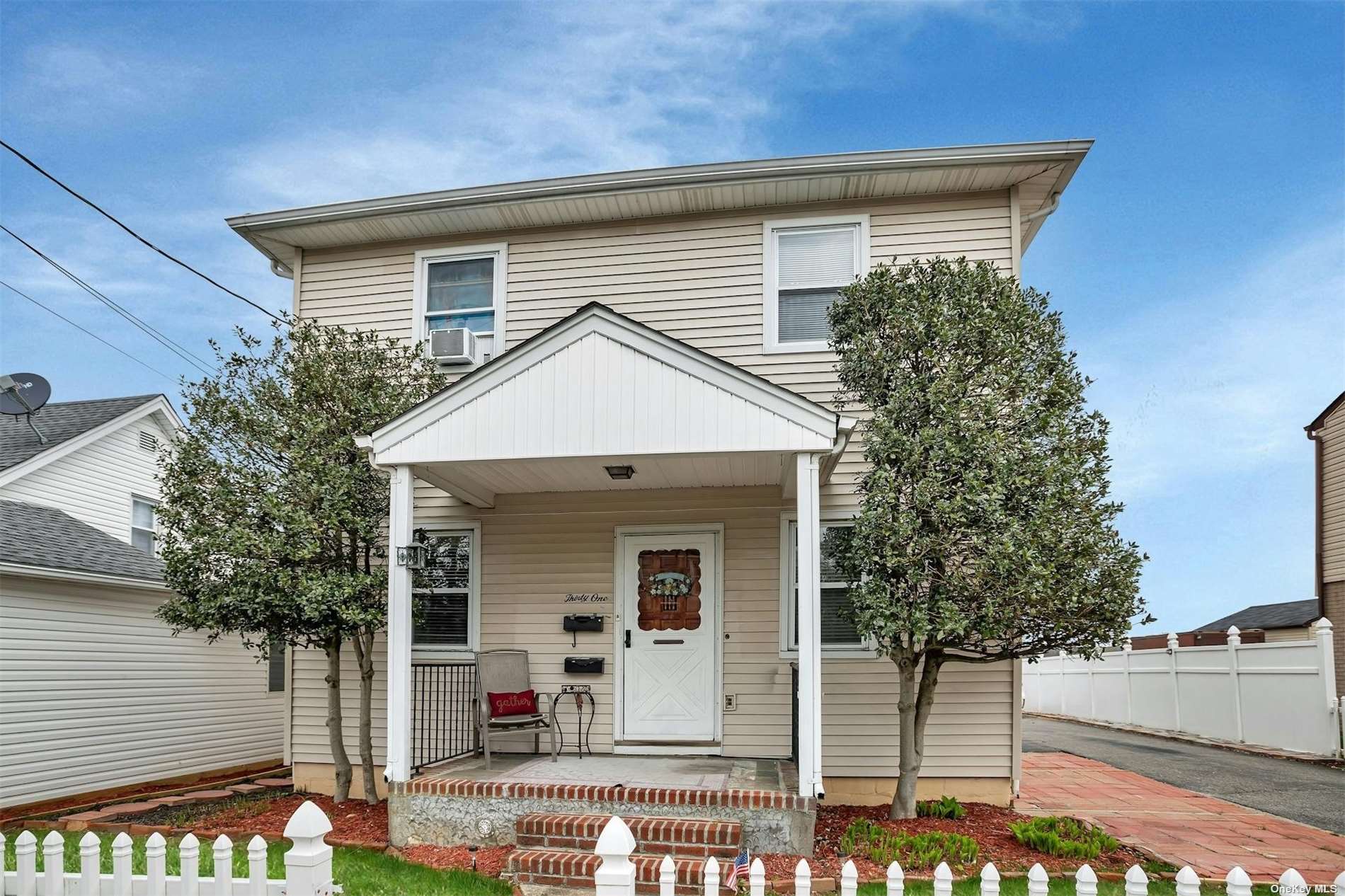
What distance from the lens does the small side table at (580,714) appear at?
9.19 meters

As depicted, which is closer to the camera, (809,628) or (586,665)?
(809,628)

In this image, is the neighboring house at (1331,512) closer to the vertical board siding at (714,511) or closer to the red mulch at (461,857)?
the vertical board siding at (714,511)

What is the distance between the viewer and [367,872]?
6.39 meters

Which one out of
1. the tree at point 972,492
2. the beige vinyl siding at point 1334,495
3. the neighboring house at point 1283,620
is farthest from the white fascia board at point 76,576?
the beige vinyl siding at point 1334,495

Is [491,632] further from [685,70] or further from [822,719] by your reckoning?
[685,70]

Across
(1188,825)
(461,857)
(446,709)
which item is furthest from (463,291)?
(1188,825)

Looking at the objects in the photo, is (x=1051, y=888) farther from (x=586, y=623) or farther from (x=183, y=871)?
(x=183, y=871)

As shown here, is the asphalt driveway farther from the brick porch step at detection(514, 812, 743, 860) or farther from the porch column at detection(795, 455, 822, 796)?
the brick porch step at detection(514, 812, 743, 860)

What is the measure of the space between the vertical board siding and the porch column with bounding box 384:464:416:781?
1966 mm

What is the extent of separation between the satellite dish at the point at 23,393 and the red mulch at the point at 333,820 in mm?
7436

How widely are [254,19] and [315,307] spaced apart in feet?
12.9

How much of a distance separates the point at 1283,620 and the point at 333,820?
1932 cm

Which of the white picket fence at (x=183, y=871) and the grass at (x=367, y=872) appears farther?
the grass at (x=367, y=872)

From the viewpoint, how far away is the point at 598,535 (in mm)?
9516
